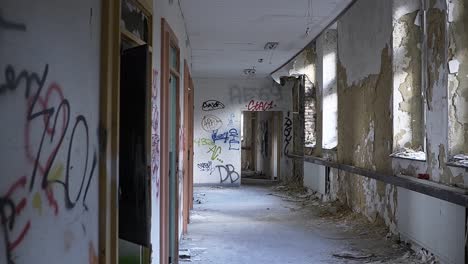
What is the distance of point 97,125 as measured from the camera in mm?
2031

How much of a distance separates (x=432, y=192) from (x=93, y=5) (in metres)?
→ 3.78

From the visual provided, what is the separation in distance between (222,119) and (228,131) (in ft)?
1.28

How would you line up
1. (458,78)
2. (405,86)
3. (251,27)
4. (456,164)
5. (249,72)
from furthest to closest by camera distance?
(249,72), (251,27), (405,86), (458,78), (456,164)

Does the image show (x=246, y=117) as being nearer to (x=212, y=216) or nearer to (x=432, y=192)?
(x=212, y=216)

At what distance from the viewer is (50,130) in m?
1.51

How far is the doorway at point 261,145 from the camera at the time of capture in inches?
611

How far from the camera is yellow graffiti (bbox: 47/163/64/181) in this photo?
153cm

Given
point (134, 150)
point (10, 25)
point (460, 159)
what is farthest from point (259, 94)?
point (10, 25)

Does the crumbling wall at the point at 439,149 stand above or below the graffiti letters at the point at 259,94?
below

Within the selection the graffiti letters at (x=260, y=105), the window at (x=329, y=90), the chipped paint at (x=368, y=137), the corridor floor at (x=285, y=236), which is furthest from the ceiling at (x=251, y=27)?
the corridor floor at (x=285, y=236)

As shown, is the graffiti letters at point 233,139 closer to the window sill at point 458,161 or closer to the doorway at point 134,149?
the window sill at point 458,161

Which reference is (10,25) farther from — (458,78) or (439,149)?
(439,149)

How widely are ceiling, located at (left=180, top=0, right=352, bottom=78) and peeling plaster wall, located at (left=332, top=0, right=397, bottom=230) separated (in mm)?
485

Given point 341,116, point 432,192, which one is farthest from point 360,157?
point 432,192
